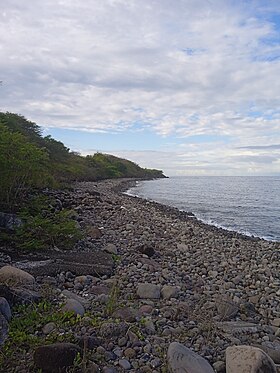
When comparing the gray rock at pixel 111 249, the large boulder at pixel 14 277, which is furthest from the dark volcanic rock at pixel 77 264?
the large boulder at pixel 14 277

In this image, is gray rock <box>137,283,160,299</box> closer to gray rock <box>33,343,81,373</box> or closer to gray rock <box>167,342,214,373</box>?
gray rock <box>167,342,214,373</box>

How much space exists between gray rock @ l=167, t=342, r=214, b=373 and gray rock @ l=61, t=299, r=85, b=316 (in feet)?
4.57

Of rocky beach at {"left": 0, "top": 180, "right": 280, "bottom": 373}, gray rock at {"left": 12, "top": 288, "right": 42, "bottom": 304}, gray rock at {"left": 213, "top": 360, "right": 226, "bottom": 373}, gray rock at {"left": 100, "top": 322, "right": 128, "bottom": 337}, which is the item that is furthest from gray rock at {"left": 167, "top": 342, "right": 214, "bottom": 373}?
gray rock at {"left": 12, "top": 288, "right": 42, "bottom": 304}

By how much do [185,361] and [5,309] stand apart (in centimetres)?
219

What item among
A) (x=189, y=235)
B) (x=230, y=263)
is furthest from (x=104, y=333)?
(x=189, y=235)

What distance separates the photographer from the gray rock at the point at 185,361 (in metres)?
3.92

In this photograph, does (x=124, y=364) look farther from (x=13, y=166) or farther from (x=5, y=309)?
(x=13, y=166)

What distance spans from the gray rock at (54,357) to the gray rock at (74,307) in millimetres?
1183

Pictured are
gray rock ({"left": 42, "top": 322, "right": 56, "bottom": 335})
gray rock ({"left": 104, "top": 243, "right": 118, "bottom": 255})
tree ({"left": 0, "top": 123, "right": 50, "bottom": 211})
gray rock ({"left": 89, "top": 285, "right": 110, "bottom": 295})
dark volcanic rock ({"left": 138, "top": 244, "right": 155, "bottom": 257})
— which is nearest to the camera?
gray rock ({"left": 42, "top": 322, "right": 56, "bottom": 335})

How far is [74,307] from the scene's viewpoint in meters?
5.12

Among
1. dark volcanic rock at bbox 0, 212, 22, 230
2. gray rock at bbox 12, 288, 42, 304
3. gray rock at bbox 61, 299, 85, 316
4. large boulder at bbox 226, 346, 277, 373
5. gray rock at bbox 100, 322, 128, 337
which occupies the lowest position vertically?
large boulder at bbox 226, 346, 277, 373

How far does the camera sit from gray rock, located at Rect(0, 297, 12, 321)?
4.59 meters

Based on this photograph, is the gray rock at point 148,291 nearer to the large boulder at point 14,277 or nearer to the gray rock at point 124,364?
the large boulder at point 14,277

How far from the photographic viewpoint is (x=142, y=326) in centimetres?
491
